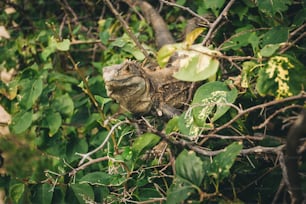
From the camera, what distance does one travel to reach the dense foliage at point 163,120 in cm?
134

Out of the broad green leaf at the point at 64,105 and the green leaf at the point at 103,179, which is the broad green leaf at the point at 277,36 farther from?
the broad green leaf at the point at 64,105

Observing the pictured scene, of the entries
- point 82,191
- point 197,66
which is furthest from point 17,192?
point 197,66

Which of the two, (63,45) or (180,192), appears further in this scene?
(63,45)

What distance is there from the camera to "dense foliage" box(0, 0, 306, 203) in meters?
1.34

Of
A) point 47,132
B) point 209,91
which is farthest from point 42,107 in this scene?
point 209,91

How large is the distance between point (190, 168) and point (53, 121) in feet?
4.57

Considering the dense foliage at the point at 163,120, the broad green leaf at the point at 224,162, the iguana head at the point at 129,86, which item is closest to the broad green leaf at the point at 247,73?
the dense foliage at the point at 163,120

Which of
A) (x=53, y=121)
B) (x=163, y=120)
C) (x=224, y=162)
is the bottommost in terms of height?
(x=53, y=121)

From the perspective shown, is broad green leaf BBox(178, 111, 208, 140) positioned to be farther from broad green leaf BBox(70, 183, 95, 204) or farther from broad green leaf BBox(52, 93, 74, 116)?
broad green leaf BBox(52, 93, 74, 116)

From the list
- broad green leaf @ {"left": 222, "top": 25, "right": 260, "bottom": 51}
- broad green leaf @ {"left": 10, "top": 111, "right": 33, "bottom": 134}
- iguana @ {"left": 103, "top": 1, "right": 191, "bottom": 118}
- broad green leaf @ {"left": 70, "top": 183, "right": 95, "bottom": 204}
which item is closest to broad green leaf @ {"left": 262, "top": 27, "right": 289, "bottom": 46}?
broad green leaf @ {"left": 222, "top": 25, "right": 260, "bottom": 51}

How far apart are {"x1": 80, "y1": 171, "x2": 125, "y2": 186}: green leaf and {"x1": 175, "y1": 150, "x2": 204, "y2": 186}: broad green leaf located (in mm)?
425

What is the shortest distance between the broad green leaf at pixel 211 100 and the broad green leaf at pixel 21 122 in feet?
3.85

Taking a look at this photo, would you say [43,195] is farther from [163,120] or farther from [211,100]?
[211,100]

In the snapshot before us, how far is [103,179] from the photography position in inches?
68.6
